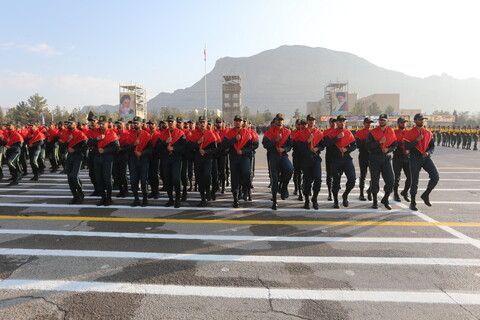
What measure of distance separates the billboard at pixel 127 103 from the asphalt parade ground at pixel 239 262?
13158 centimetres

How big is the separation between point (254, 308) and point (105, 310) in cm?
149

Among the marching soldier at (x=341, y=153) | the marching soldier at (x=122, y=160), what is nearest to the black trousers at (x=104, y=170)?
the marching soldier at (x=122, y=160)

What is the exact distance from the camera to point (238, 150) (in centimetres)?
732

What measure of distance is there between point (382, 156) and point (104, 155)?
651 centimetres

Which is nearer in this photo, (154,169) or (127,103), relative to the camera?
(154,169)

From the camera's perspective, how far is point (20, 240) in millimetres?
5180

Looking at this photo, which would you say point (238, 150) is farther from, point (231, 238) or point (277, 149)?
point (231, 238)

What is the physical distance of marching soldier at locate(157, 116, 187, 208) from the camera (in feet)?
24.2

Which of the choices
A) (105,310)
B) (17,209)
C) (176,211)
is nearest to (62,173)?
(17,209)

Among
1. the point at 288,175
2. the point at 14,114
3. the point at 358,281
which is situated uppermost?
the point at 14,114

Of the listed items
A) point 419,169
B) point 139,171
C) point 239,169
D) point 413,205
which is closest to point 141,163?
point 139,171

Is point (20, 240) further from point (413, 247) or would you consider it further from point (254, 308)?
point (413, 247)

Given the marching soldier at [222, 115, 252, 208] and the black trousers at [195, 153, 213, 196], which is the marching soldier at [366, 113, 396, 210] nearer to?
the marching soldier at [222, 115, 252, 208]

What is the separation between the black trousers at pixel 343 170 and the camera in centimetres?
727
